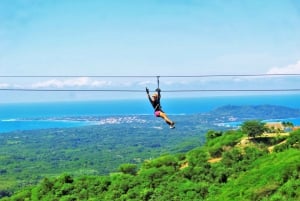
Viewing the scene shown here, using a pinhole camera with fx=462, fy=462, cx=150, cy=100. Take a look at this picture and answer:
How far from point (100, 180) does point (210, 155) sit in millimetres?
11570

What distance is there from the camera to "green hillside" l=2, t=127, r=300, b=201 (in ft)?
104

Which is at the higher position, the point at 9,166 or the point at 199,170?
the point at 199,170

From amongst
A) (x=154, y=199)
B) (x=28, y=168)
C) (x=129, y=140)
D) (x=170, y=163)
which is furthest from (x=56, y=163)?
(x=154, y=199)

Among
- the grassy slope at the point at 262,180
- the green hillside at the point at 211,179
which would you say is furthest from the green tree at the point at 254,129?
the grassy slope at the point at 262,180

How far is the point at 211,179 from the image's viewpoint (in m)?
38.2

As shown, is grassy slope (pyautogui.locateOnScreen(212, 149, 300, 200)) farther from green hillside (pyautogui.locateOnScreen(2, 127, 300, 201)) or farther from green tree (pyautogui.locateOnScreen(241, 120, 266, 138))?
green tree (pyautogui.locateOnScreen(241, 120, 266, 138))

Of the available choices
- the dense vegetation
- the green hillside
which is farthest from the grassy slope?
the dense vegetation

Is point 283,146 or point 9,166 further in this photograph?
point 9,166

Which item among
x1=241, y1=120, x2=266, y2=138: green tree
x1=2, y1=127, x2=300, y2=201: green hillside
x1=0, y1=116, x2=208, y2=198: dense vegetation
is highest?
x1=241, y1=120, x2=266, y2=138: green tree

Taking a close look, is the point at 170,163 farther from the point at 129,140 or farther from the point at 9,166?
the point at 129,140

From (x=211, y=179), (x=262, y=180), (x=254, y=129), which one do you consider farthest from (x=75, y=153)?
(x=262, y=180)

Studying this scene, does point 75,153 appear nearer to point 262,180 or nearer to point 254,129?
point 254,129

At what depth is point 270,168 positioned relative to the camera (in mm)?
34094

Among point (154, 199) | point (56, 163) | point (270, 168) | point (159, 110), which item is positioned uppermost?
point (159, 110)
